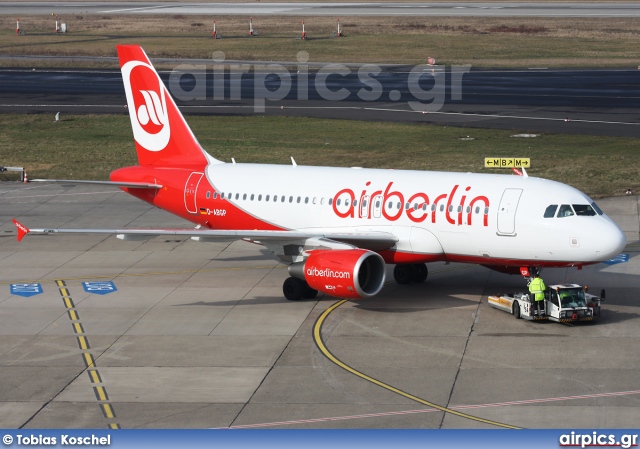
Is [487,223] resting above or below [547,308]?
above

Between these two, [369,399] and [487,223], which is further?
[487,223]

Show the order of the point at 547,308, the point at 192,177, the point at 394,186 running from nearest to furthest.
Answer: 1. the point at 547,308
2. the point at 394,186
3. the point at 192,177

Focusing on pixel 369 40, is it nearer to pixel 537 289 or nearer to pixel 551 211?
pixel 551 211

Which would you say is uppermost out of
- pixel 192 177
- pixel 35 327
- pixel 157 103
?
pixel 157 103

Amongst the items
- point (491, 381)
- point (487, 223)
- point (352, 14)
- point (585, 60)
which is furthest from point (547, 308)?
point (352, 14)

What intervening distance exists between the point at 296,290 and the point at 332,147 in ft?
102

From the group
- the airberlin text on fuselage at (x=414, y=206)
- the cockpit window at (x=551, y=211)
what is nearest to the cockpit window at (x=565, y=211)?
the cockpit window at (x=551, y=211)

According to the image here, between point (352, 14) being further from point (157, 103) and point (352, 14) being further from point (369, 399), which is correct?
point (369, 399)

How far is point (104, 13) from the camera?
16312cm

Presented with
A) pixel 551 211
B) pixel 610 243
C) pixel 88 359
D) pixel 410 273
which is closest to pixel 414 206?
pixel 410 273

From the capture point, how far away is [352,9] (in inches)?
6511

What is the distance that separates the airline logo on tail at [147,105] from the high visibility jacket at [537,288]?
58.4ft

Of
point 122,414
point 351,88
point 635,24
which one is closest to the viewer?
point 122,414

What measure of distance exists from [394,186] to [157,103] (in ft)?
39.3
